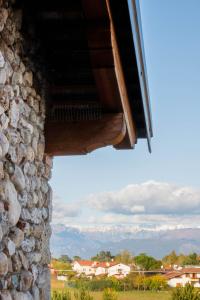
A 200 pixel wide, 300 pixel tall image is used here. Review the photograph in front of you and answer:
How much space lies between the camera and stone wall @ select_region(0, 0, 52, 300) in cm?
242

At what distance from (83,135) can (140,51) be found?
28.9 inches

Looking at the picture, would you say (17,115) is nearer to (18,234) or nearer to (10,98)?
(10,98)

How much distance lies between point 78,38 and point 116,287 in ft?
166

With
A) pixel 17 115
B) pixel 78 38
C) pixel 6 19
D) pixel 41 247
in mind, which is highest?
pixel 78 38

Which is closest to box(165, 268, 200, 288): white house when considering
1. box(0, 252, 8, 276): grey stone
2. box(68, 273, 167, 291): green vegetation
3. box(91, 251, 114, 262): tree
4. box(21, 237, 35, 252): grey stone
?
box(68, 273, 167, 291): green vegetation

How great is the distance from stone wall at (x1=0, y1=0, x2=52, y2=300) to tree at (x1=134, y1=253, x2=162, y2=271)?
186 feet

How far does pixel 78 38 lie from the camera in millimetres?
3105

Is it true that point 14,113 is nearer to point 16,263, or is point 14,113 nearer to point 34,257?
point 16,263

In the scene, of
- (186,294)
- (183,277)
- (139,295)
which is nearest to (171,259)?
(183,277)

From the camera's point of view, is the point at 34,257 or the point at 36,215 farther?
the point at 36,215

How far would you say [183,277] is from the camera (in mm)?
58312

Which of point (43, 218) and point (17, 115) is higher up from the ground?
point (17, 115)

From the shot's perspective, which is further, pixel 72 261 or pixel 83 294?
pixel 72 261

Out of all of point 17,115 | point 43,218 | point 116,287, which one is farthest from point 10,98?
point 116,287
